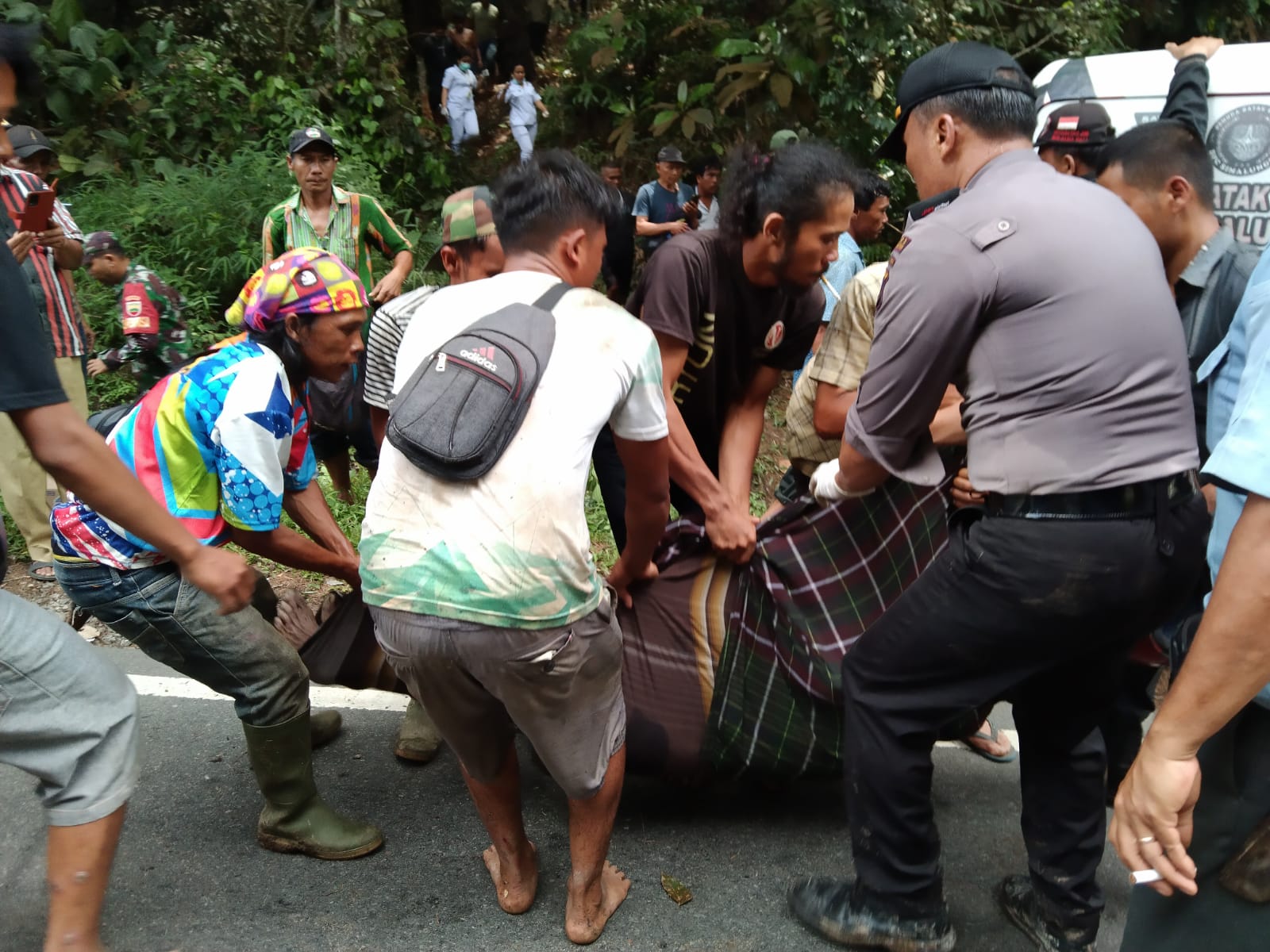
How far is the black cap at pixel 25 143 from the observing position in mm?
4797

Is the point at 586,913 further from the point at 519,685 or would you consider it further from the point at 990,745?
the point at 990,745

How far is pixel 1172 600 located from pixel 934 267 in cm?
82

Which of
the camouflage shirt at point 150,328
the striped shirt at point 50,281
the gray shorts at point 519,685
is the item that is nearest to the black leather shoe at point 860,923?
the gray shorts at point 519,685

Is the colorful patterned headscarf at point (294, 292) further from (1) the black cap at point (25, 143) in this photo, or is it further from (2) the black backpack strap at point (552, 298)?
(1) the black cap at point (25, 143)

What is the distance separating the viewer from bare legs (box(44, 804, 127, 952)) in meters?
1.88

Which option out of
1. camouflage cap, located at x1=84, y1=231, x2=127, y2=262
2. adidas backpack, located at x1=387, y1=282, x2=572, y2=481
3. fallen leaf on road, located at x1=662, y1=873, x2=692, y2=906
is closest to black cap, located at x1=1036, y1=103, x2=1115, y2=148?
adidas backpack, located at x1=387, y1=282, x2=572, y2=481

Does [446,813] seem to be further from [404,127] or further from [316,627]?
[404,127]

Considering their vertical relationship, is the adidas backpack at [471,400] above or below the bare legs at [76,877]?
Result: above

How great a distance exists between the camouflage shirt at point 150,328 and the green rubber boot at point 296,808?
214cm

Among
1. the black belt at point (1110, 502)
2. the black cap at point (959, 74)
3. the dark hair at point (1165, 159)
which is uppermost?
the black cap at point (959, 74)

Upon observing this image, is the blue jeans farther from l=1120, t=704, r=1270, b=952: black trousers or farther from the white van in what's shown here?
the white van

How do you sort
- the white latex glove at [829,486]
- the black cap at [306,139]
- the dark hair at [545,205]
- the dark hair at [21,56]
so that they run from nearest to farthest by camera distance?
the dark hair at [21,56]
the dark hair at [545,205]
the white latex glove at [829,486]
the black cap at [306,139]

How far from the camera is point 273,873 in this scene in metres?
2.56

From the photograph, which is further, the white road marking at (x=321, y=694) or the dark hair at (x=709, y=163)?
the dark hair at (x=709, y=163)
